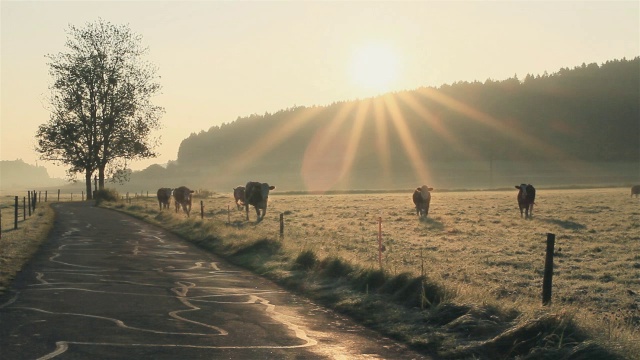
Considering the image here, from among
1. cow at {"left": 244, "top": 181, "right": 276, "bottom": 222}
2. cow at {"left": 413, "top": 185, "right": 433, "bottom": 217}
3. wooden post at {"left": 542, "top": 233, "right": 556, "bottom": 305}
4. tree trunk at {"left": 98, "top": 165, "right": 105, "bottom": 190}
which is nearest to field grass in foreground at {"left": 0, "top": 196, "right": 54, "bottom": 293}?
wooden post at {"left": 542, "top": 233, "right": 556, "bottom": 305}

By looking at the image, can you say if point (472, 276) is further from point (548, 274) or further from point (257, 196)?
point (257, 196)

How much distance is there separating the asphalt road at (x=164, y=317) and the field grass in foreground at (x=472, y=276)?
2.83ft

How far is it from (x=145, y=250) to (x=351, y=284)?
1011 centimetres

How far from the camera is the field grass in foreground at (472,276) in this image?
368 inches

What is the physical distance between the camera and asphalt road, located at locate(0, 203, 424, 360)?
8961 mm

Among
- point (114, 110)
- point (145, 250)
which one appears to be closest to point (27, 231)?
point (145, 250)

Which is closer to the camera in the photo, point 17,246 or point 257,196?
point 17,246

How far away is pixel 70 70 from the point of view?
201 feet

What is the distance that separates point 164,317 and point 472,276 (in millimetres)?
9062

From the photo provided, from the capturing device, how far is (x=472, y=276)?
17.7 meters

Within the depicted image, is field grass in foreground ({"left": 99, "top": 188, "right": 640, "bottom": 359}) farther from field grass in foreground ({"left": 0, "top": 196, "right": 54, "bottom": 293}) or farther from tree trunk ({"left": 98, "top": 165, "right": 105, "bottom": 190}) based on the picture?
tree trunk ({"left": 98, "top": 165, "right": 105, "bottom": 190})

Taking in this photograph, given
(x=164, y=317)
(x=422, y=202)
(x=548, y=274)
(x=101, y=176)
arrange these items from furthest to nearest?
(x=101, y=176) → (x=422, y=202) → (x=548, y=274) → (x=164, y=317)

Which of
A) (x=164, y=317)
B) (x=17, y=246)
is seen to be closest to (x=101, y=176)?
(x=17, y=246)

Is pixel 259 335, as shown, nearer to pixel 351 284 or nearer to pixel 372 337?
pixel 372 337
